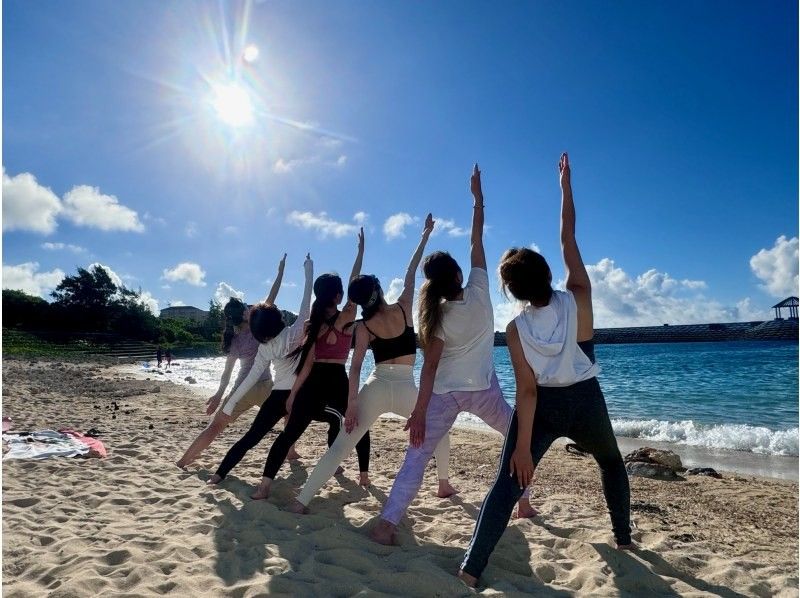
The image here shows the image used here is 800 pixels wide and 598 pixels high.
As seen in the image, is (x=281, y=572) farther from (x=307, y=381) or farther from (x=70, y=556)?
(x=307, y=381)

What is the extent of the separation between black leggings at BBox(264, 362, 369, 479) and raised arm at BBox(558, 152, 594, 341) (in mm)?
2210

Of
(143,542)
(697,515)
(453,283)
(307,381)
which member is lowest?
(697,515)

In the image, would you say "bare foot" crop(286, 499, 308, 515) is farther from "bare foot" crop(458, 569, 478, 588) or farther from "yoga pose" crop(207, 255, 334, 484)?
"bare foot" crop(458, 569, 478, 588)

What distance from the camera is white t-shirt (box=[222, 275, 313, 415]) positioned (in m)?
4.72

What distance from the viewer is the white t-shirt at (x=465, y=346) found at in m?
3.46

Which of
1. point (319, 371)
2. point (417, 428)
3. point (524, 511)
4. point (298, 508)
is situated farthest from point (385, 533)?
point (319, 371)

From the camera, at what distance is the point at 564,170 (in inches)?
128

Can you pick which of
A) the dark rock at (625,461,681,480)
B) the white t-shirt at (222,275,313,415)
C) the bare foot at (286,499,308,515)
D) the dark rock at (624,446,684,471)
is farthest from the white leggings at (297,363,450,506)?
the dark rock at (624,446,684,471)

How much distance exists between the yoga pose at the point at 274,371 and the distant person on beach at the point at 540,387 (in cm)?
221

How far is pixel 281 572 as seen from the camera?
9.39 ft

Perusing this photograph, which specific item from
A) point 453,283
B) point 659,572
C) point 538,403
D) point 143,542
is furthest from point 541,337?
point 143,542

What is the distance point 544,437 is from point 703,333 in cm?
9927

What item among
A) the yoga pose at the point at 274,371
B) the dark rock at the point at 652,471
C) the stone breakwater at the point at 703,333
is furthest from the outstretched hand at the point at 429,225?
the stone breakwater at the point at 703,333

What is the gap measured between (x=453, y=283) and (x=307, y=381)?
168 cm
